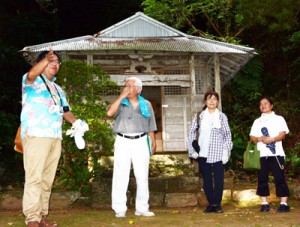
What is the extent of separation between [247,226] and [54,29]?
42.0 ft

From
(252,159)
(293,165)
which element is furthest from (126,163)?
(293,165)

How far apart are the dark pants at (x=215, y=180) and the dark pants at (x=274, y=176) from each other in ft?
1.99

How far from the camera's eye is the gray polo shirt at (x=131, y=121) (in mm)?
5707

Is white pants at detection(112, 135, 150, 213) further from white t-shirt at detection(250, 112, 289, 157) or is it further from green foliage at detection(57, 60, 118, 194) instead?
green foliage at detection(57, 60, 118, 194)

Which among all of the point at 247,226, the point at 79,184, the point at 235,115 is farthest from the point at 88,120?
the point at 235,115

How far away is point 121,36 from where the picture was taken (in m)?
10.1

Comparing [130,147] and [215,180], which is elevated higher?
[130,147]

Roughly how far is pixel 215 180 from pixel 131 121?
156cm

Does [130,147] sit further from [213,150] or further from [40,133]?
[40,133]

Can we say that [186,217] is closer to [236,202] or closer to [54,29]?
[236,202]

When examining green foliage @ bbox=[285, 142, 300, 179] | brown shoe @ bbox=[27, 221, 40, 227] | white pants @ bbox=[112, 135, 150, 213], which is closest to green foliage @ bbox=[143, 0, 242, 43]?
green foliage @ bbox=[285, 142, 300, 179]

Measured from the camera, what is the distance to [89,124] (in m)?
7.84

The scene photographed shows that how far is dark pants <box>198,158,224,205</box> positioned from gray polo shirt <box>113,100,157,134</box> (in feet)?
3.45

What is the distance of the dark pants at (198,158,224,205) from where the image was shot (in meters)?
6.20
